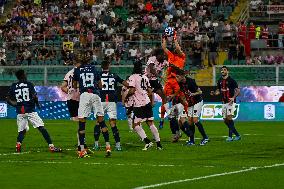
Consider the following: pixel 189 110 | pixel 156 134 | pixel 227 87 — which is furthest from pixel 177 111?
pixel 156 134

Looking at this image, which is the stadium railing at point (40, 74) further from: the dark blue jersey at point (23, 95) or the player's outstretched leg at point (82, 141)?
the player's outstretched leg at point (82, 141)

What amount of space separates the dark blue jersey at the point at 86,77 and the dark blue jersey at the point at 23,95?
2440mm

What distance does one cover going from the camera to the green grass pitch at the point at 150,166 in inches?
624

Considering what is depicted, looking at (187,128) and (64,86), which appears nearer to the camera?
(64,86)

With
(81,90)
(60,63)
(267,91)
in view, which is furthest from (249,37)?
(81,90)

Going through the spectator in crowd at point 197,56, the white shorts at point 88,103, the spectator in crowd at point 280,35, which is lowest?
the white shorts at point 88,103

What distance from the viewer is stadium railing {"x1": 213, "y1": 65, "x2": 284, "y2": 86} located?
132 ft

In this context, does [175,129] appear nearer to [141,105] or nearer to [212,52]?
[141,105]

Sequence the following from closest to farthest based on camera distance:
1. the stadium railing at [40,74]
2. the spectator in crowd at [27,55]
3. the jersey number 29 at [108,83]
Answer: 1. the jersey number 29 at [108,83]
2. the stadium railing at [40,74]
3. the spectator in crowd at [27,55]

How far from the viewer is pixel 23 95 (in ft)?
76.2

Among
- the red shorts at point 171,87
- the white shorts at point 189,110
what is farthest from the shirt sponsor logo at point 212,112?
the white shorts at point 189,110

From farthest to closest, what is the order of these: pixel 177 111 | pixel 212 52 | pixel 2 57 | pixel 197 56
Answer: pixel 2 57 → pixel 197 56 → pixel 212 52 → pixel 177 111

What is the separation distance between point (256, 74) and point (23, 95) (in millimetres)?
19541

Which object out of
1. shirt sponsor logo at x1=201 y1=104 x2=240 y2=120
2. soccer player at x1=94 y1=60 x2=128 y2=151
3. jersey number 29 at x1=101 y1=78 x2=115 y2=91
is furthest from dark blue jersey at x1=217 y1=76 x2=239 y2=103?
shirt sponsor logo at x1=201 y1=104 x2=240 y2=120
